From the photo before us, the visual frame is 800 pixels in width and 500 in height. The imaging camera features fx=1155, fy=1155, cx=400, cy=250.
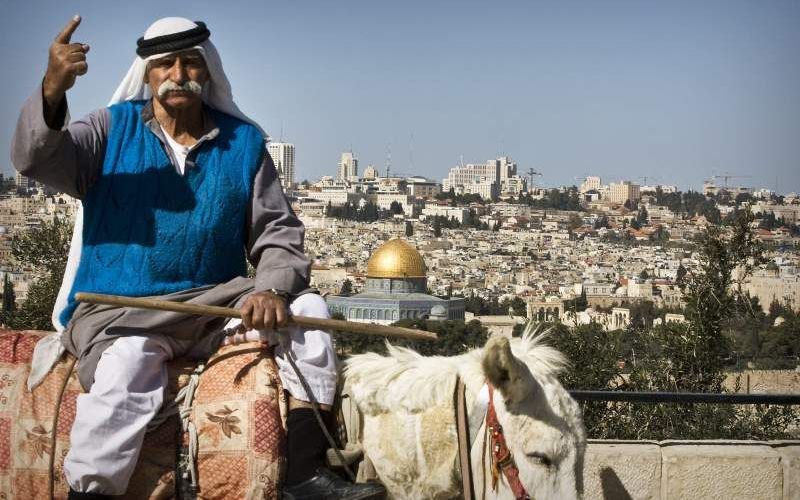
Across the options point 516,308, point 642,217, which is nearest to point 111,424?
point 516,308

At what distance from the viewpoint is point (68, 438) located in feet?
8.79

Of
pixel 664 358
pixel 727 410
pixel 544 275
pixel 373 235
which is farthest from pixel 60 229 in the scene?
pixel 373 235

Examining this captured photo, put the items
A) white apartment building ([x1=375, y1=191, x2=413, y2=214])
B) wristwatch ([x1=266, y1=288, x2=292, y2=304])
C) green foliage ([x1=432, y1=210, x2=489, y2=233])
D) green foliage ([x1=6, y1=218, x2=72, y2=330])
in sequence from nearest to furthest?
1. wristwatch ([x1=266, y1=288, x2=292, y2=304])
2. green foliage ([x1=6, y1=218, x2=72, y2=330])
3. green foliage ([x1=432, y1=210, x2=489, y2=233])
4. white apartment building ([x1=375, y1=191, x2=413, y2=214])

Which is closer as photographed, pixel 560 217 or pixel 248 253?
pixel 248 253

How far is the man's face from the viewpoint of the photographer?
9.51ft

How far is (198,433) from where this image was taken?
2648mm

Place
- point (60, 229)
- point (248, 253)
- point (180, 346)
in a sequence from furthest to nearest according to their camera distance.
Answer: point (60, 229) → point (248, 253) → point (180, 346)

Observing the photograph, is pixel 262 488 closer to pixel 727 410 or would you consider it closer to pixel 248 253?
pixel 248 253

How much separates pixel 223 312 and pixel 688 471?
2.14 m

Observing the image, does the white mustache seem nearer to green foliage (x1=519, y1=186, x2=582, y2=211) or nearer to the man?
the man

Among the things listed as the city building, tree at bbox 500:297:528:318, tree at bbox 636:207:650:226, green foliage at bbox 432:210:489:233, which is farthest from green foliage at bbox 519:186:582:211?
the city building

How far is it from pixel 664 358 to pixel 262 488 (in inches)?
281

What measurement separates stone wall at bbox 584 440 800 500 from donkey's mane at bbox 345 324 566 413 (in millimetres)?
1425

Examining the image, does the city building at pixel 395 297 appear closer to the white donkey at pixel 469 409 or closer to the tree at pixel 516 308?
the tree at pixel 516 308
